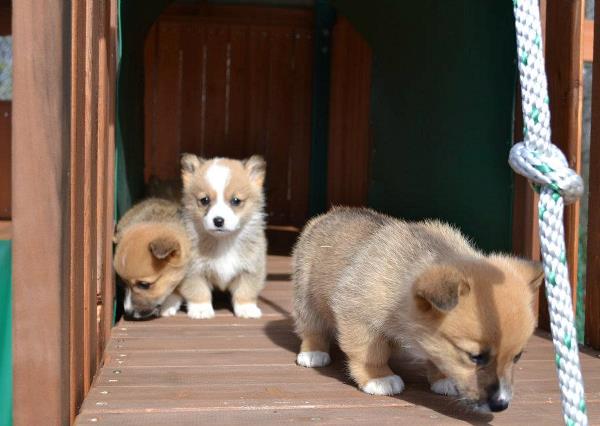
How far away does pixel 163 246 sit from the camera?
4781mm

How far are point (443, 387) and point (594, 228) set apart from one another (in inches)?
52.4

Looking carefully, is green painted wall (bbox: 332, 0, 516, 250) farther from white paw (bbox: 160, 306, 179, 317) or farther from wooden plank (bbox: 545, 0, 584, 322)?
white paw (bbox: 160, 306, 179, 317)

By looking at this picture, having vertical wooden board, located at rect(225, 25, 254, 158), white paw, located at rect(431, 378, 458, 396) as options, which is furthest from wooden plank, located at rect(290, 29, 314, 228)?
white paw, located at rect(431, 378, 458, 396)

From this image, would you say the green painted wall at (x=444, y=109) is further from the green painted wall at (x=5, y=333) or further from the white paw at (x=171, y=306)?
the green painted wall at (x=5, y=333)

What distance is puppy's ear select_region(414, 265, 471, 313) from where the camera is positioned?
8.56ft

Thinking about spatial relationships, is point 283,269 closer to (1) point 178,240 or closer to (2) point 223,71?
(1) point 178,240

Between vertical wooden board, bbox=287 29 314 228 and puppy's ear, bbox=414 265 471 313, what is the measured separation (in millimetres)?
6524

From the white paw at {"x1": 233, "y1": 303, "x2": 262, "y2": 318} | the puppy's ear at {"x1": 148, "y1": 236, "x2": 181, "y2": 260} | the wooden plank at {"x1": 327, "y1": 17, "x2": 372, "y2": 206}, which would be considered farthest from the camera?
the wooden plank at {"x1": 327, "y1": 17, "x2": 372, "y2": 206}

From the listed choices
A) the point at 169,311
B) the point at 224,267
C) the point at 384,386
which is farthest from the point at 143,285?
the point at 384,386

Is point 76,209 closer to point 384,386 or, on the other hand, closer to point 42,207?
point 42,207

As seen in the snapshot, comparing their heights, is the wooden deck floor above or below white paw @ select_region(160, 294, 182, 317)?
above

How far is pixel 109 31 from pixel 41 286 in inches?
78.8

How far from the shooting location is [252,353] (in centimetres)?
398

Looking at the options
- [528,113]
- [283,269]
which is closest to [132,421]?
[528,113]
